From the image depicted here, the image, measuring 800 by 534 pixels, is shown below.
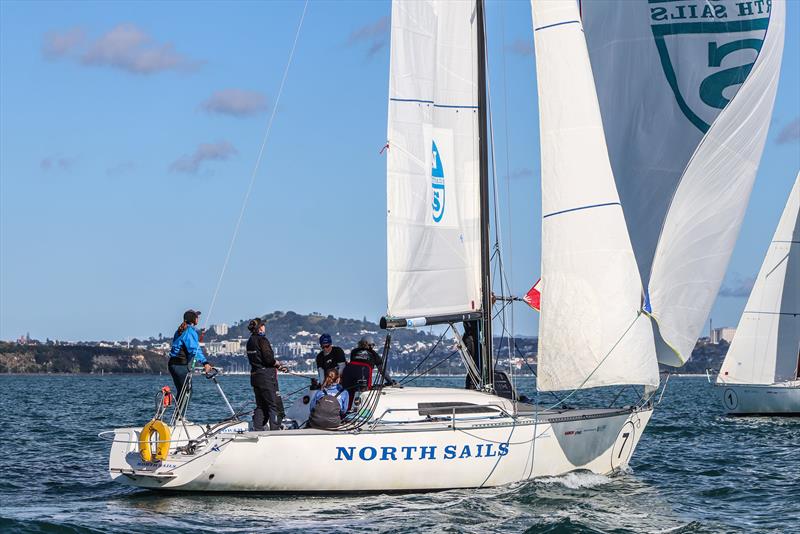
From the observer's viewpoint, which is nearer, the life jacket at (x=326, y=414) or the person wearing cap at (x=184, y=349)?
the life jacket at (x=326, y=414)

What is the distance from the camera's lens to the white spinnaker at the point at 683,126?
1528 centimetres

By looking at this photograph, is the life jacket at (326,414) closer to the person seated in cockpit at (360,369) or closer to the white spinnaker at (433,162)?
the person seated in cockpit at (360,369)

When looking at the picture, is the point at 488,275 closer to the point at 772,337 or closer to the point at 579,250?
the point at 579,250

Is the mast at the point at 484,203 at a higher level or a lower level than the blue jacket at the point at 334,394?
higher

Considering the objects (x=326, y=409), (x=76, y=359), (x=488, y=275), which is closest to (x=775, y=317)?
(x=488, y=275)

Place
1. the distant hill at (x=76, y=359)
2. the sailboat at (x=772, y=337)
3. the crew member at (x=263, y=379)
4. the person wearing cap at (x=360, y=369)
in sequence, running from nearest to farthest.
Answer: the crew member at (x=263, y=379) < the person wearing cap at (x=360, y=369) < the sailboat at (x=772, y=337) < the distant hill at (x=76, y=359)

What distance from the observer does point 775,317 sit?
31.1m

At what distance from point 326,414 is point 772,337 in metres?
20.6

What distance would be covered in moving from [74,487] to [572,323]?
668 cm

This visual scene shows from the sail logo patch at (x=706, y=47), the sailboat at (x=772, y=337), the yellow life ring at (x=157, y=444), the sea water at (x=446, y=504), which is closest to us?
the sea water at (x=446, y=504)

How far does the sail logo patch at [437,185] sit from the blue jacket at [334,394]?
274 cm

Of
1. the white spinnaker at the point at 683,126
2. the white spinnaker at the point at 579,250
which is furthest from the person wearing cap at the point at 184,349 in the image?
the white spinnaker at the point at 683,126

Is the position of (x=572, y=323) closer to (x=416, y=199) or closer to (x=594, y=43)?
(x=416, y=199)

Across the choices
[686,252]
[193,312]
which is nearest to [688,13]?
[686,252]
